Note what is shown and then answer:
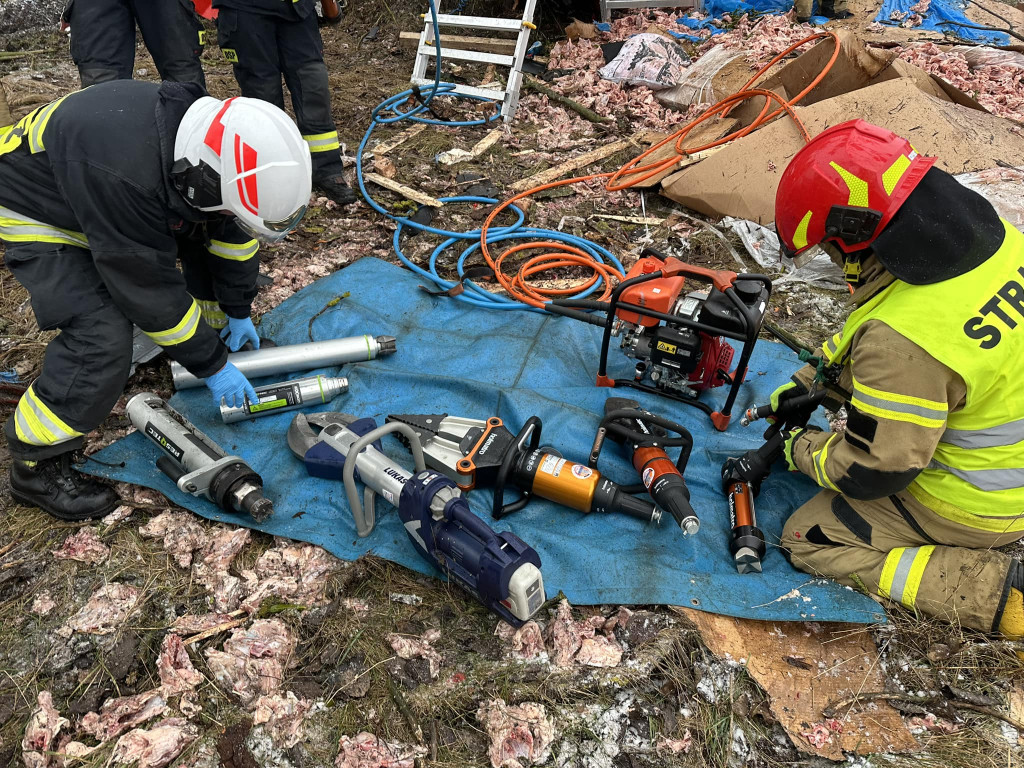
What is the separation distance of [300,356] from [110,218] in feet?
4.54

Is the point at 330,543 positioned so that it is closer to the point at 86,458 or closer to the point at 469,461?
the point at 469,461

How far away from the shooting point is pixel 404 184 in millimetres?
5938

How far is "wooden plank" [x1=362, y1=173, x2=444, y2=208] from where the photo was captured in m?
5.61

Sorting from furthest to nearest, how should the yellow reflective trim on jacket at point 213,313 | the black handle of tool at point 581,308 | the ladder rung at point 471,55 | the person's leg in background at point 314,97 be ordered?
the ladder rung at point 471,55, the person's leg in background at point 314,97, the yellow reflective trim on jacket at point 213,313, the black handle of tool at point 581,308

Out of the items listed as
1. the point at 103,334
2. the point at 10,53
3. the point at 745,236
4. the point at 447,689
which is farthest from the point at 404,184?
the point at 10,53

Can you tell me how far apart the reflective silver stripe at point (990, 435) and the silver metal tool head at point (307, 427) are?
2783mm

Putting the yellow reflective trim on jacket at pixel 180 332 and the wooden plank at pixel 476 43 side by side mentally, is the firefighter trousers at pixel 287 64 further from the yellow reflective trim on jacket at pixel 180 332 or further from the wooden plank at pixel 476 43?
the yellow reflective trim on jacket at pixel 180 332

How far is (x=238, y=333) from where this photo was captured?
12.9 feet

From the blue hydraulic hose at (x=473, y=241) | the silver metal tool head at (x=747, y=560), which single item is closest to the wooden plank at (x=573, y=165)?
the blue hydraulic hose at (x=473, y=241)

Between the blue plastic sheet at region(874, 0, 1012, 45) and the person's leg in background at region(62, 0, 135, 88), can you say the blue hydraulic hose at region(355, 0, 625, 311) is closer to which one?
the person's leg in background at region(62, 0, 135, 88)

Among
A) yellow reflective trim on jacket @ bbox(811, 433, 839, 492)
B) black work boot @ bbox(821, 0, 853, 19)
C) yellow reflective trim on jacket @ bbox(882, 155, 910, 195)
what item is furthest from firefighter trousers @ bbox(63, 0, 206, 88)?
black work boot @ bbox(821, 0, 853, 19)

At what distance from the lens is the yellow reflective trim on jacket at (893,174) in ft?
7.52

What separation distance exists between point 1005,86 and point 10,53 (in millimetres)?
11523

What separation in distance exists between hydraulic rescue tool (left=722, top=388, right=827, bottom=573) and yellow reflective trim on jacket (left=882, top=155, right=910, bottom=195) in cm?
101
